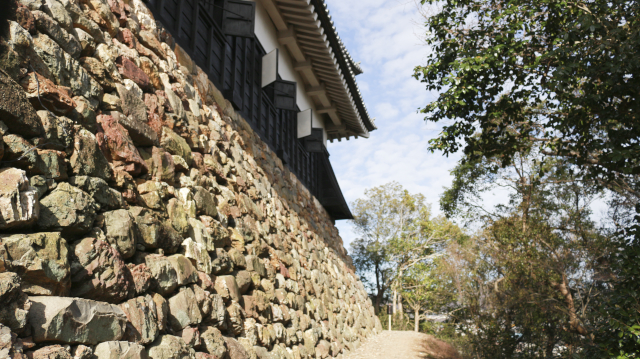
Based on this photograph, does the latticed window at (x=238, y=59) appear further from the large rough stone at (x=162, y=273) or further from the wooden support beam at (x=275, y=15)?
the large rough stone at (x=162, y=273)

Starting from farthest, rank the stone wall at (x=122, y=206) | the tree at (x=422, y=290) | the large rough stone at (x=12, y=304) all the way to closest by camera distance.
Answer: the tree at (x=422, y=290) → the stone wall at (x=122, y=206) → the large rough stone at (x=12, y=304)

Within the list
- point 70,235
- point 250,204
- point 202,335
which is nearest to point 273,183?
point 250,204

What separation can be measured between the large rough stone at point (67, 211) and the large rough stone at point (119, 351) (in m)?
0.69

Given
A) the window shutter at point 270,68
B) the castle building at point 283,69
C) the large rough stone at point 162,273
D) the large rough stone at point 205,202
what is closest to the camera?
the large rough stone at point 162,273

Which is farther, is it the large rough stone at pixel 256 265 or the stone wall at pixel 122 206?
the large rough stone at pixel 256 265

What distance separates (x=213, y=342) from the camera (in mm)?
3504

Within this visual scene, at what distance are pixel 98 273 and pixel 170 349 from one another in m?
0.70

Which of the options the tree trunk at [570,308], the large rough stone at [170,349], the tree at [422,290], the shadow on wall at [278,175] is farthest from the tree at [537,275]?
the tree at [422,290]

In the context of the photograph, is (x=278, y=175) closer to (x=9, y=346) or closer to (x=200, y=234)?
(x=200, y=234)

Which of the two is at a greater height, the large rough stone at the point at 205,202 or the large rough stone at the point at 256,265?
the large rough stone at the point at 205,202

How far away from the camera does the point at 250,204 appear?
5957 millimetres

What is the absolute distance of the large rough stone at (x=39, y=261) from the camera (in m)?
2.13

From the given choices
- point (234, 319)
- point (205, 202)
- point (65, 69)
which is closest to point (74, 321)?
point (65, 69)

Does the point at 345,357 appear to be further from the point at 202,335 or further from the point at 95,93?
the point at 95,93
